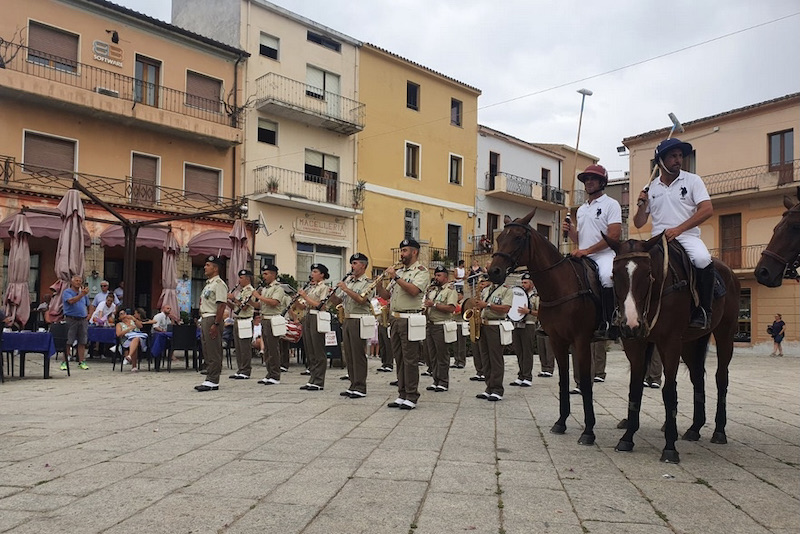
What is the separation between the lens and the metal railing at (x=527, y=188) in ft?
116

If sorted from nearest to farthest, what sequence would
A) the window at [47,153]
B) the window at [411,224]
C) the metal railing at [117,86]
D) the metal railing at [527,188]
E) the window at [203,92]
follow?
1. the metal railing at [117,86]
2. the window at [47,153]
3. the window at [203,92]
4. the window at [411,224]
5. the metal railing at [527,188]

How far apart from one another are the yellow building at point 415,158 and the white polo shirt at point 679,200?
75.8 ft

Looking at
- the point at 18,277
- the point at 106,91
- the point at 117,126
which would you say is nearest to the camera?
the point at 18,277

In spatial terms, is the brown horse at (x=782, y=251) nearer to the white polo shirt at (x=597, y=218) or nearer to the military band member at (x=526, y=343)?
the white polo shirt at (x=597, y=218)

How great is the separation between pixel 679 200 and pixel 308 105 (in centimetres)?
2270

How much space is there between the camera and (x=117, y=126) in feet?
73.6

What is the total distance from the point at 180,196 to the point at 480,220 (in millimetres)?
16418

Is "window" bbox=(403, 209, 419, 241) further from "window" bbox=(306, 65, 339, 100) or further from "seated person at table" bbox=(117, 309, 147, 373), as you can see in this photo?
"seated person at table" bbox=(117, 309, 147, 373)

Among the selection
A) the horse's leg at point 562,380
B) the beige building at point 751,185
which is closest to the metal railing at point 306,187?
the beige building at point 751,185

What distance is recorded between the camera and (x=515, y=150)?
3725 cm

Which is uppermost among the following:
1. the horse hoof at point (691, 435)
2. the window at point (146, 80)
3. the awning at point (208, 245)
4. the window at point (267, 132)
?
the window at point (146, 80)

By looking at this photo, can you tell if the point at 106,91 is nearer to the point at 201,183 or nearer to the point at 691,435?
the point at 201,183

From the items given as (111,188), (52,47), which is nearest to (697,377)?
(111,188)

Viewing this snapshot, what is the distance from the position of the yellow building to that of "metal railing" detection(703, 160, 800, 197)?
11.7 meters
